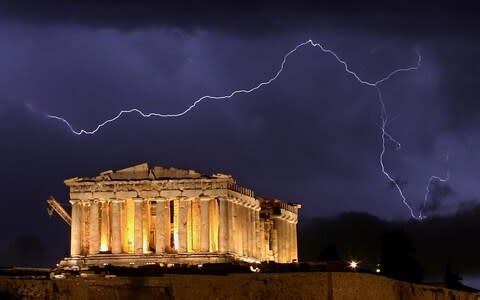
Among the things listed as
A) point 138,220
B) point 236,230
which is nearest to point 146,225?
point 138,220

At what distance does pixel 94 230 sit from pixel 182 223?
5898mm

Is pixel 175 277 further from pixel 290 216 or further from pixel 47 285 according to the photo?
pixel 290 216

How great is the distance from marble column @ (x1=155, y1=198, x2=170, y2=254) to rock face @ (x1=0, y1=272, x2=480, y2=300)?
1824cm

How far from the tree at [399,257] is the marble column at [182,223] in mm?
19827

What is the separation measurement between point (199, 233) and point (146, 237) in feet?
11.8

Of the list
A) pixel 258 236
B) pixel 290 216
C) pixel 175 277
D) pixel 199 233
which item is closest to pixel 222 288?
pixel 175 277

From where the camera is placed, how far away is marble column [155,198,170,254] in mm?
101750

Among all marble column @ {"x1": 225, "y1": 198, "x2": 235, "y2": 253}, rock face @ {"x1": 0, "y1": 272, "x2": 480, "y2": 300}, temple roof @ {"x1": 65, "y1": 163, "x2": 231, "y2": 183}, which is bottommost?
→ rock face @ {"x1": 0, "y1": 272, "x2": 480, "y2": 300}

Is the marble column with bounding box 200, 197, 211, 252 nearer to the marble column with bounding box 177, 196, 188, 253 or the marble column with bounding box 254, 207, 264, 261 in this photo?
the marble column with bounding box 177, 196, 188, 253

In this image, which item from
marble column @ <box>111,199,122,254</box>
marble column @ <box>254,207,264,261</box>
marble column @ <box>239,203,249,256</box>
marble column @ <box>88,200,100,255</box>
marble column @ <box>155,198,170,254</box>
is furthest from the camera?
marble column @ <box>254,207,264,261</box>

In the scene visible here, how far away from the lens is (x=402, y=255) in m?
119

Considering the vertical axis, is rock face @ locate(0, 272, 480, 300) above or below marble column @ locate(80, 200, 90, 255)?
below

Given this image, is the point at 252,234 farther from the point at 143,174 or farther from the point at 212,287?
the point at 212,287

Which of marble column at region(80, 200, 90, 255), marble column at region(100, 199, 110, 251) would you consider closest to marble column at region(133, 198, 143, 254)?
marble column at region(100, 199, 110, 251)
